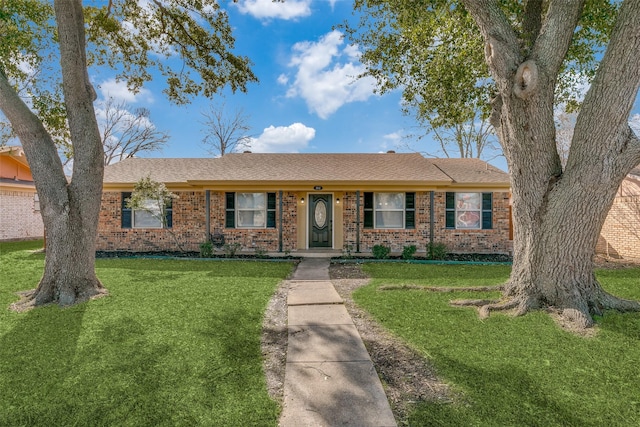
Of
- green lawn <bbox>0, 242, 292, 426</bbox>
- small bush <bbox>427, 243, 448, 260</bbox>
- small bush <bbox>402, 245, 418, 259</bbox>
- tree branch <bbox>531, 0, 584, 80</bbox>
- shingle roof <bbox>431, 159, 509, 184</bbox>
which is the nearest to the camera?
green lawn <bbox>0, 242, 292, 426</bbox>

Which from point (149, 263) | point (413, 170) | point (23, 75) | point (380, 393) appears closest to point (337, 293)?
point (380, 393)

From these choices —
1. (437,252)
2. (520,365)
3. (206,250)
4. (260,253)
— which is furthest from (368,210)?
(520,365)

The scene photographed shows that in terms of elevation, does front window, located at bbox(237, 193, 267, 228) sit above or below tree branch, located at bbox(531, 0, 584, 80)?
below

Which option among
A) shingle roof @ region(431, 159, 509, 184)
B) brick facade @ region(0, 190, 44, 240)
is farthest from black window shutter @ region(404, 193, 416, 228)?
brick facade @ region(0, 190, 44, 240)

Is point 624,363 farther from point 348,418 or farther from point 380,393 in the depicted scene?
point 348,418

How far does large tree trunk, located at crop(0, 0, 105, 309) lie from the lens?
542 cm

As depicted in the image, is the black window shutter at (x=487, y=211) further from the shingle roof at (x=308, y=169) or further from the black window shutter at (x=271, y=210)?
the black window shutter at (x=271, y=210)

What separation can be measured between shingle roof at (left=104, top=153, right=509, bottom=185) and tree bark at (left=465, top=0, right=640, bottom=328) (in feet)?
21.0

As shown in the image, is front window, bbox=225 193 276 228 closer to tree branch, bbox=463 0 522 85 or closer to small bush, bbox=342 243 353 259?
small bush, bbox=342 243 353 259

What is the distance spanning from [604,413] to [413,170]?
1032 centimetres

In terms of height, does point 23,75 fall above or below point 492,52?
above

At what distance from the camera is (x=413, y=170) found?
40.6 ft

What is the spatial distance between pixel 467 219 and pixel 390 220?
2920mm

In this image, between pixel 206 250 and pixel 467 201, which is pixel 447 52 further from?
pixel 206 250
